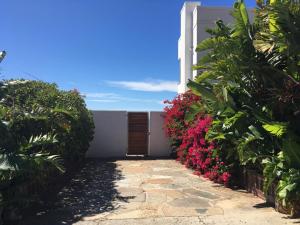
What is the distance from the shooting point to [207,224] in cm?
588

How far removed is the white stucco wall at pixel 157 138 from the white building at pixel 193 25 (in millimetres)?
3634

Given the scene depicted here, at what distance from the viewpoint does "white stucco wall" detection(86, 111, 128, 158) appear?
15633mm

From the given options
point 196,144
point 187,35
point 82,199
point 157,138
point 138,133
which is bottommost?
point 82,199

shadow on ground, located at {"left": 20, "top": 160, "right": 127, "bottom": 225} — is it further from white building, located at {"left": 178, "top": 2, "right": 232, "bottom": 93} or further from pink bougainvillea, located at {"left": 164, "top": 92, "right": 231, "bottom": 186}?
white building, located at {"left": 178, "top": 2, "right": 232, "bottom": 93}

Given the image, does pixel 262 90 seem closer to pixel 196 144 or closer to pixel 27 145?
pixel 196 144

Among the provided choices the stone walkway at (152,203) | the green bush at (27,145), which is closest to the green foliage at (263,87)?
the stone walkway at (152,203)

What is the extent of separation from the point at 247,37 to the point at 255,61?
51 centimetres

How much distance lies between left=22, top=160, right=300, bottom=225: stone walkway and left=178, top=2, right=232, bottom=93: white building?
9.51 m

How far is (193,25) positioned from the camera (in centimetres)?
1903

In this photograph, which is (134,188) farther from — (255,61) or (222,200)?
(255,61)

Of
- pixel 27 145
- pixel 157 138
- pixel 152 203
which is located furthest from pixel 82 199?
pixel 157 138

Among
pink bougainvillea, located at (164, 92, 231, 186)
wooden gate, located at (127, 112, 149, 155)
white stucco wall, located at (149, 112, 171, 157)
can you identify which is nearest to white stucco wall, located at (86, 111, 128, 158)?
wooden gate, located at (127, 112, 149, 155)

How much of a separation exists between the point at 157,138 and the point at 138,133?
0.91m

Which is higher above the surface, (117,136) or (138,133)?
(138,133)
